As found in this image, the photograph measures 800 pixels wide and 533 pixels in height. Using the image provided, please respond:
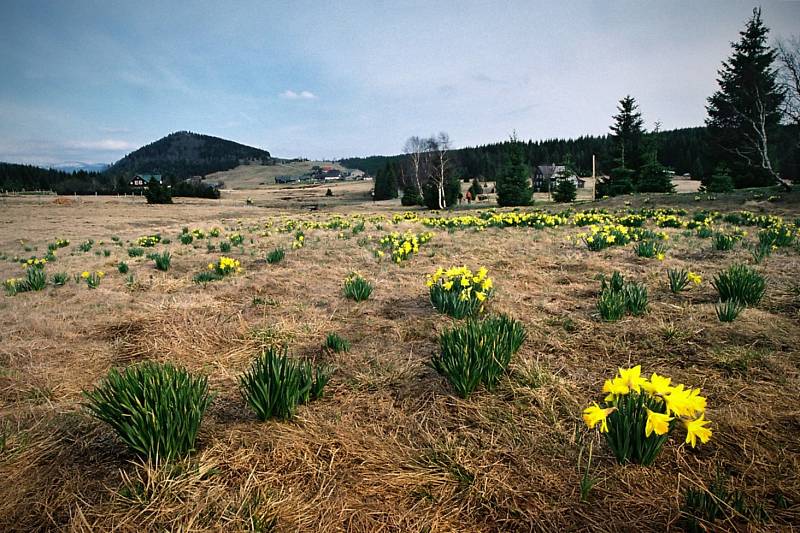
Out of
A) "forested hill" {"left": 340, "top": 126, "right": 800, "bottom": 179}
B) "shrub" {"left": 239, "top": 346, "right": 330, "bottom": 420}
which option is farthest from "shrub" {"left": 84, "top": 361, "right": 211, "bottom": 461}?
"forested hill" {"left": 340, "top": 126, "right": 800, "bottom": 179}

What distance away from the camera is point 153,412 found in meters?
1.77

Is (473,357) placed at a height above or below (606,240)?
below

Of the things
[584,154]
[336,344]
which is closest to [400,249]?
[336,344]

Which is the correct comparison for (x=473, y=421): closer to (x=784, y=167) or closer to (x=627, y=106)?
(x=627, y=106)

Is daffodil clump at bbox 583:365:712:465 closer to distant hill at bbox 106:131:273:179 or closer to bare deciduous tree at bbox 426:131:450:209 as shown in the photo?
bare deciduous tree at bbox 426:131:450:209

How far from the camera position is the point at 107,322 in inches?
162

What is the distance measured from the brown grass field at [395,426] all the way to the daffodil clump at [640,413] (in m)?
0.10

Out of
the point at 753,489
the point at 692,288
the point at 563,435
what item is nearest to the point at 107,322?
the point at 563,435

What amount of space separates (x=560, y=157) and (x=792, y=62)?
3438 inches

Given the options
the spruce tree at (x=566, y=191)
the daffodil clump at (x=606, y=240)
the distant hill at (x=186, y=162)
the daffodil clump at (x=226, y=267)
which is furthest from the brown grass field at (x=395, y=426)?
the distant hill at (x=186, y=162)

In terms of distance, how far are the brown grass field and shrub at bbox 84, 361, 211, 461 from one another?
10cm

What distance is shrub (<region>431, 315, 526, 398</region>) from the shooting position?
2.42 meters

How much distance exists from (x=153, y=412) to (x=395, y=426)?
1.27m

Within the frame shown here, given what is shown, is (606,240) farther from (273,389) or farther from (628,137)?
(628,137)
